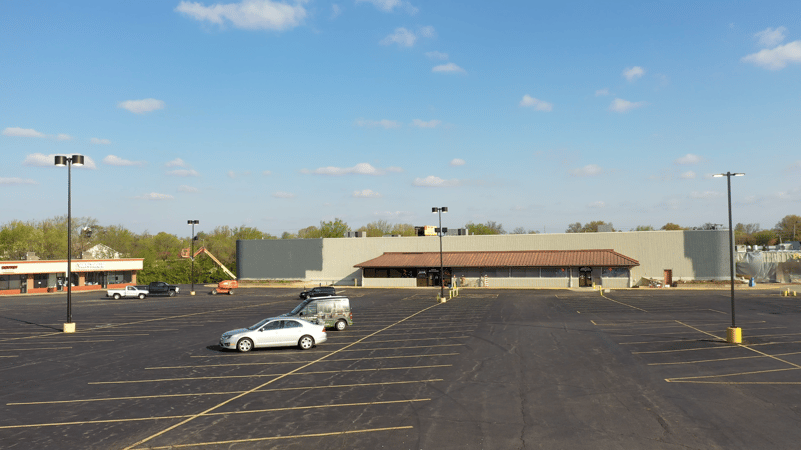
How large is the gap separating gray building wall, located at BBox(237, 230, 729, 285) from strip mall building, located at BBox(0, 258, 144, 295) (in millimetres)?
17330

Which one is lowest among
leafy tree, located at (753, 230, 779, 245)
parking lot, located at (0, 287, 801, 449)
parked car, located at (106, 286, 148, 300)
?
parked car, located at (106, 286, 148, 300)

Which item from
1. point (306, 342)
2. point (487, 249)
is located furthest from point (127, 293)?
point (487, 249)

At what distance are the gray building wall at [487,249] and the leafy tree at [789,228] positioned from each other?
4107 inches

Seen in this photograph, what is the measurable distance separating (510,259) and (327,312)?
45.5 metres

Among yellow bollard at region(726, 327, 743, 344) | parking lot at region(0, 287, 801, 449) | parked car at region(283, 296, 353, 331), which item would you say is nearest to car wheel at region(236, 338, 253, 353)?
parking lot at region(0, 287, 801, 449)

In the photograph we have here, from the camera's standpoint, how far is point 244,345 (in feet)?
72.7

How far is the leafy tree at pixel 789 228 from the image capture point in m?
148

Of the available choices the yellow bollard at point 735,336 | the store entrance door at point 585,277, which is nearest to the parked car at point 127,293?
the store entrance door at point 585,277

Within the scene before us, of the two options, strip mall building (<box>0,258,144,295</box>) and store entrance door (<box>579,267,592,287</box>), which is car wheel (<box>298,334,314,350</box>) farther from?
strip mall building (<box>0,258,144,295</box>)

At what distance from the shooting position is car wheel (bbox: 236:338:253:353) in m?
22.1

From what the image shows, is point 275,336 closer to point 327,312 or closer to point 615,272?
point 327,312

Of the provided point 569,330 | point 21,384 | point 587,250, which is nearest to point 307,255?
point 587,250

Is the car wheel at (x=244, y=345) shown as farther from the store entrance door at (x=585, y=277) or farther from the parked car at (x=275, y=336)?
the store entrance door at (x=585, y=277)

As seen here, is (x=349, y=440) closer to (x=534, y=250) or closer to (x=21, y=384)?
(x=21, y=384)
